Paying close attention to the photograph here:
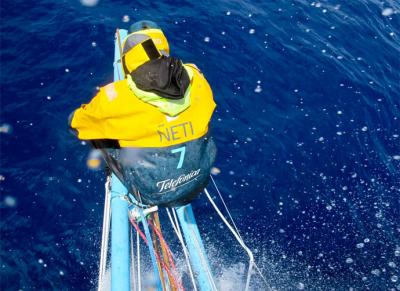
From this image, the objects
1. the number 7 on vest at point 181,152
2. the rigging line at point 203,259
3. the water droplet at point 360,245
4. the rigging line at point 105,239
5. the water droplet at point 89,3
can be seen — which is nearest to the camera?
the number 7 on vest at point 181,152

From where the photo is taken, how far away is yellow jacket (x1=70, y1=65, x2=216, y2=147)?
2629 millimetres

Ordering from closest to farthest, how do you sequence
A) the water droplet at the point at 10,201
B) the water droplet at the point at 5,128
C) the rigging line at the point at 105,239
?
1. the rigging line at the point at 105,239
2. the water droplet at the point at 10,201
3. the water droplet at the point at 5,128

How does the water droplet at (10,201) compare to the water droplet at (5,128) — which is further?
the water droplet at (5,128)

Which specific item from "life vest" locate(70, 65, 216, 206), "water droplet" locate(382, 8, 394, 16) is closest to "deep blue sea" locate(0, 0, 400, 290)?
"water droplet" locate(382, 8, 394, 16)

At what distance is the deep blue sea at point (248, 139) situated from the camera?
211 inches

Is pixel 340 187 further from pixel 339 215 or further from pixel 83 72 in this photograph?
pixel 83 72

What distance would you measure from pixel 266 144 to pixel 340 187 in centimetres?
144

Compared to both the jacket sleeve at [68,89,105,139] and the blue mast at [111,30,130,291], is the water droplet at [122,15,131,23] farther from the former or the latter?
the jacket sleeve at [68,89,105,139]

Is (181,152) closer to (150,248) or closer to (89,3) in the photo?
(150,248)

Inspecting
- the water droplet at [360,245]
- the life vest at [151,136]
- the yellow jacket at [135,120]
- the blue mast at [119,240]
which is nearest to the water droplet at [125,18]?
the blue mast at [119,240]

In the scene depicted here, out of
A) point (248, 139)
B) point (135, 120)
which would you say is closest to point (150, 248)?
point (135, 120)

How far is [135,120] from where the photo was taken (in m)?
2.64

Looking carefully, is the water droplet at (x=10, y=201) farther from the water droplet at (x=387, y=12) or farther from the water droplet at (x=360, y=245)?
the water droplet at (x=387, y=12)

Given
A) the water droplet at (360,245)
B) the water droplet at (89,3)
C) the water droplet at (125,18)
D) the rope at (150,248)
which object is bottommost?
the water droplet at (89,3)
